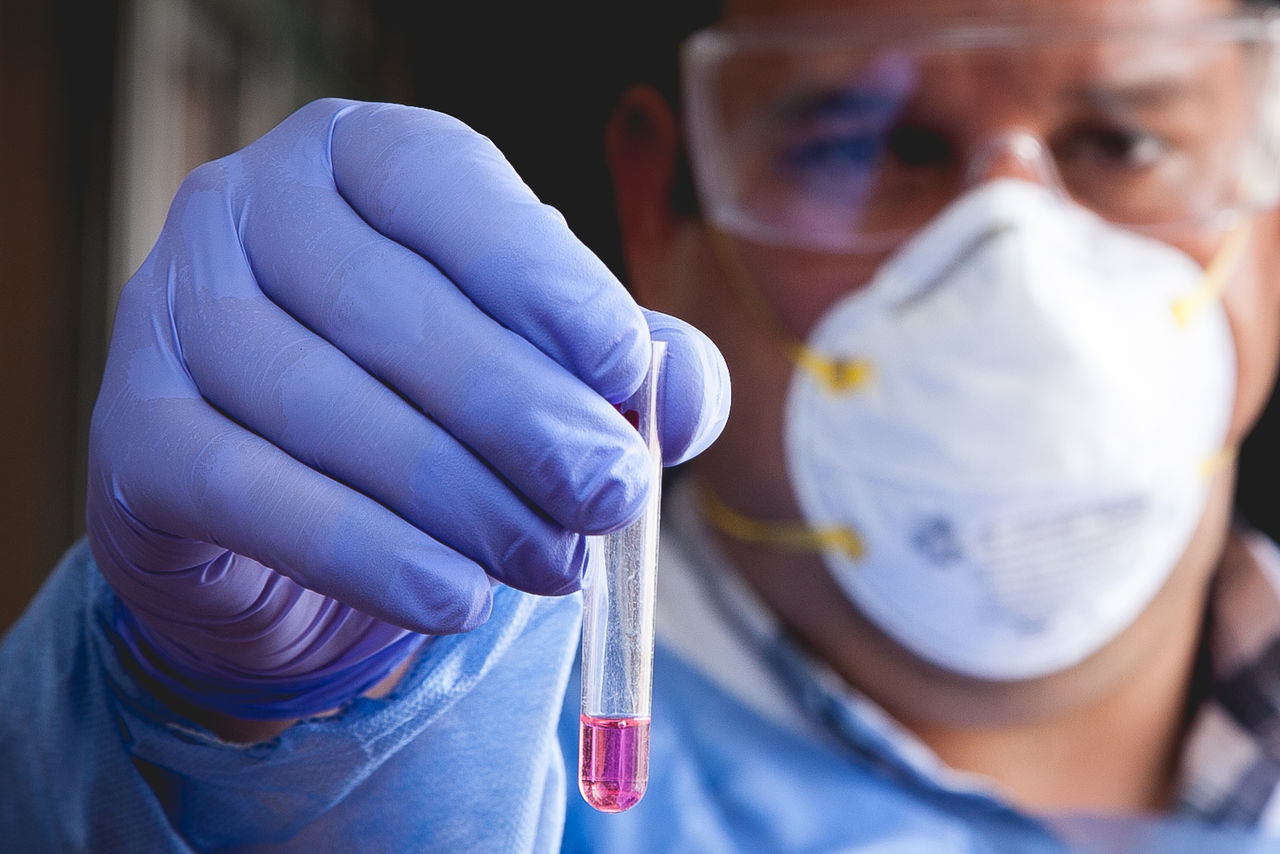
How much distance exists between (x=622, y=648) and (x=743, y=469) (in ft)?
2.42

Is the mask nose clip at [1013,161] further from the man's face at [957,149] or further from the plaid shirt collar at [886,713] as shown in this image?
the plaid shirt collar at [886,713]

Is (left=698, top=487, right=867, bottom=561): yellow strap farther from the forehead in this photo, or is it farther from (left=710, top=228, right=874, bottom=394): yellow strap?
the forehead

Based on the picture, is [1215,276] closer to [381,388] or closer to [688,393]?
[688,393]

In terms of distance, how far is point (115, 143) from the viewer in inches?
90.0

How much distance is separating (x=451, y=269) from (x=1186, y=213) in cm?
95

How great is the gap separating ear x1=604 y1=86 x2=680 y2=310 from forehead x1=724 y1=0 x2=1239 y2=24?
0.22 m

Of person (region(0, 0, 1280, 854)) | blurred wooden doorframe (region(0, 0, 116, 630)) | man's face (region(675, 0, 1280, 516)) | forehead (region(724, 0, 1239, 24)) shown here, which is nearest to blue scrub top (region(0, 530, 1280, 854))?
person (region(0, 0, 1280, 854))

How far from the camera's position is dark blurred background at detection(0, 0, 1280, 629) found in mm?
1581

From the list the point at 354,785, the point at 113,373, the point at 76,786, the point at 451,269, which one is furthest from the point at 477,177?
the point at 76,786

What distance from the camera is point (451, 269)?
0.60 m


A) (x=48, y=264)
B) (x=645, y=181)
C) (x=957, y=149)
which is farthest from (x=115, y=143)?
A: (x=957, y=149)

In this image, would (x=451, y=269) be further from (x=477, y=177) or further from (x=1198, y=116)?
(x=1198, y=116)

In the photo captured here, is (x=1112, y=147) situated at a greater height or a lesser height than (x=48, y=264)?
greater

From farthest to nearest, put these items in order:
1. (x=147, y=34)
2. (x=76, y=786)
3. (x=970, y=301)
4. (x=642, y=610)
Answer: (x=147, y=34)
(x=970, y=301)
(x=76, y=786)
(x=642, y=610)
